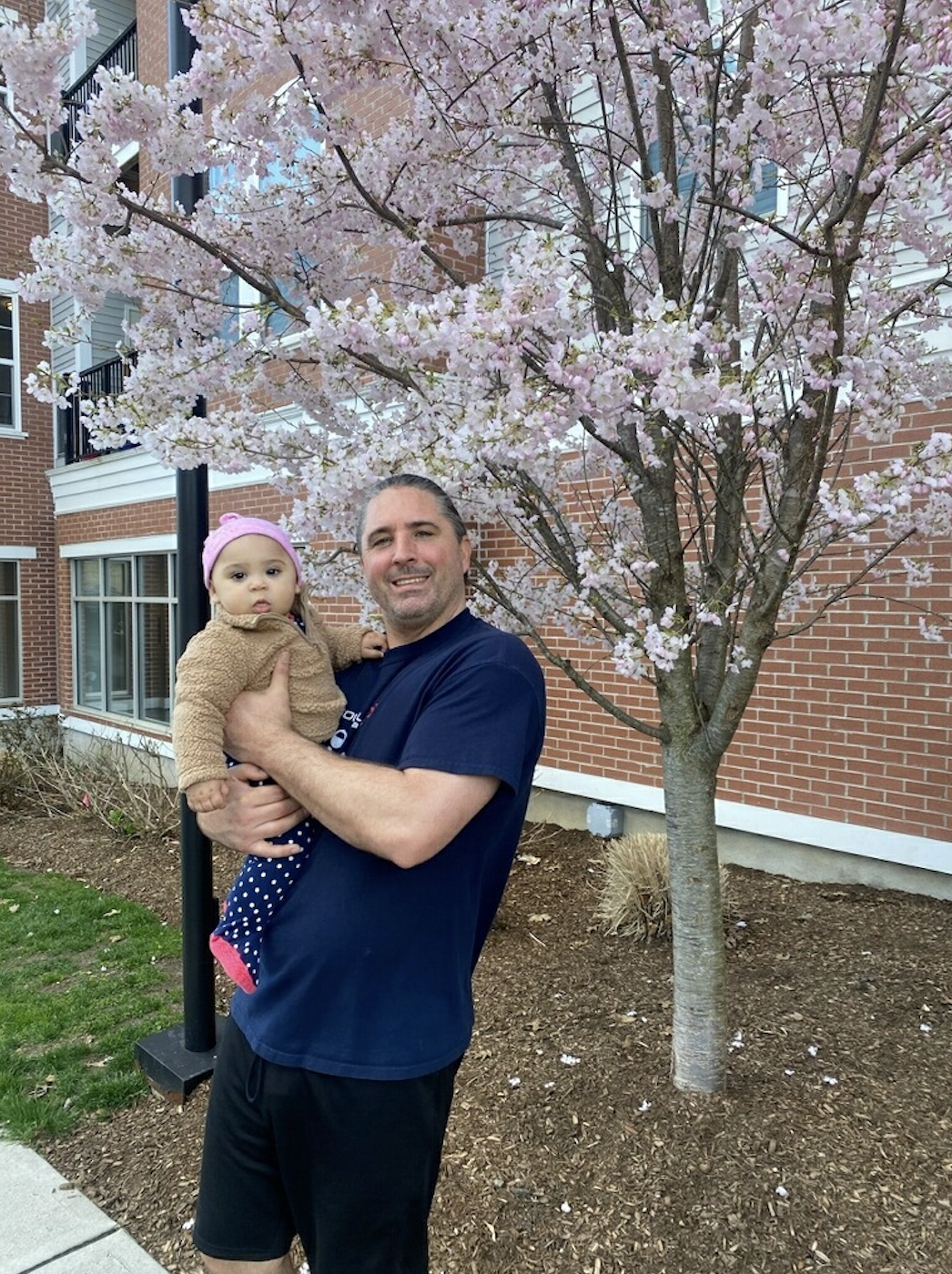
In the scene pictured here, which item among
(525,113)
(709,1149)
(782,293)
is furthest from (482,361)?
(709,1149)

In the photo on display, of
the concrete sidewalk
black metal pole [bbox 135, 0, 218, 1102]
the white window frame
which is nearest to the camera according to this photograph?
the concrete sidewalk

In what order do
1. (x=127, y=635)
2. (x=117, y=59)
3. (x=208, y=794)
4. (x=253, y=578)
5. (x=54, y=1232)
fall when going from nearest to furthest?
(x=208, y=794)
(x=253, y=578)
(x=54, y=1232)
(x=127, y=635)
(x=117, y=59)

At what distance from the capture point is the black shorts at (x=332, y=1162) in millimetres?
1676

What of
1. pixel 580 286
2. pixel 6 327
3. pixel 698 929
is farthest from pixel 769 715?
pixel 6 327

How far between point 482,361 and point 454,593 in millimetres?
679

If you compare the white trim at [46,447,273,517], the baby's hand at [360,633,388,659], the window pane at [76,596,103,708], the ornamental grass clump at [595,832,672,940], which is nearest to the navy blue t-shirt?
the baby's hand at [360,633,388,659]

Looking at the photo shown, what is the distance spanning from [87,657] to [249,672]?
12.2m

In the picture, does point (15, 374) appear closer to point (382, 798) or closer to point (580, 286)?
point (580, 286)

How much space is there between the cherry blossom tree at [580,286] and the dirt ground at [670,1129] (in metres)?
0.32

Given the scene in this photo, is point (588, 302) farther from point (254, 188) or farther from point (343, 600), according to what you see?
point (343, 600)

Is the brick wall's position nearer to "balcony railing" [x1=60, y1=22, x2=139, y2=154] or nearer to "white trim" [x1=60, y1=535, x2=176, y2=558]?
"white trim" [x1=60, y1=535, x2=176, y2=558]

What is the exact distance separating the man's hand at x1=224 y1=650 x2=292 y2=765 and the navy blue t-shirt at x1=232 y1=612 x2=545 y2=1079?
0.22m

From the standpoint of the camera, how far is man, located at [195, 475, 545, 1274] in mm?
1640

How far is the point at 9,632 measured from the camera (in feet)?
44.6
